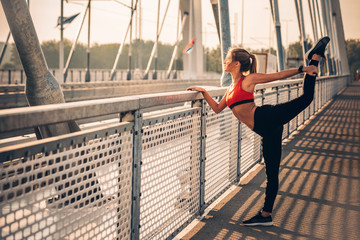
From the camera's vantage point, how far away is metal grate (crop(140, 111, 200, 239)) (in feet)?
11.0

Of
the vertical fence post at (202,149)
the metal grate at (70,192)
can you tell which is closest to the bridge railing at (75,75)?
the vertical fence post at (202,149)

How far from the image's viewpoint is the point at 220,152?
5102 millimetres

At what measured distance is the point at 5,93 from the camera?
17234mm

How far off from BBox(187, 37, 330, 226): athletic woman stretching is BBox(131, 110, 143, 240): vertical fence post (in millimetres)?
1247

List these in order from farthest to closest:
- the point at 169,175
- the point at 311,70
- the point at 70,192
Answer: the point at 311,70, the point at 169,175, the point at 70,192

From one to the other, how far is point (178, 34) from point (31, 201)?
42331 millimetres

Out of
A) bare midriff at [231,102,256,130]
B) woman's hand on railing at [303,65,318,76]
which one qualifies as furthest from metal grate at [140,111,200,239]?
woman's hand on railing at [303,65,318,76]

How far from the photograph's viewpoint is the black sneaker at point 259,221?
166 inches

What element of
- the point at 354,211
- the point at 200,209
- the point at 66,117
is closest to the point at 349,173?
the point at 354,211

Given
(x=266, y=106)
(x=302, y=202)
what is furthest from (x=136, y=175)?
(x=302, y=202)

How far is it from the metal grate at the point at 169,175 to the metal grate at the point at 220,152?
335mm

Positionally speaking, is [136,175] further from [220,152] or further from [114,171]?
[220,152]

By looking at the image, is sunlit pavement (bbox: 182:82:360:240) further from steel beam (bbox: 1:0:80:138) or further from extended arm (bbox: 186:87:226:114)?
steel beam (bbox: 1:0:80:138)

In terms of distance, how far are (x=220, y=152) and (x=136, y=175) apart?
209cm
